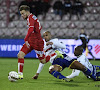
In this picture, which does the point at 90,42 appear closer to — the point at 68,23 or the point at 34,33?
the point at 68,23

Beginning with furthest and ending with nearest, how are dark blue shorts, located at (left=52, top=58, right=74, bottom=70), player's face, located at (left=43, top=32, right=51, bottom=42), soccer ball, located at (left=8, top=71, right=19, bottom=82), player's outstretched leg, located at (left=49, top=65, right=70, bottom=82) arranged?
player's face, located at (left=43, top=32, right=51, bottom=42) → dark blue shorts, located at (left=52, top=58, right=74, bottom=70) → soccer ball, located at (left=8, top=71, right=19, bottom=82) → player's outstretched leg, located at (left=49, top=65, right=70, bottom=82)

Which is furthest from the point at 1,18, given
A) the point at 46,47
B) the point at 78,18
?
the point at 46,47

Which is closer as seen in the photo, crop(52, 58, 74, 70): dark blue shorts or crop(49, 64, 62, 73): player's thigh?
crop(49, 64, 62, 73): player's thigh

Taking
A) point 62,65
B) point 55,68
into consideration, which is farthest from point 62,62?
point 55,68

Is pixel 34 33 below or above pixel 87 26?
above

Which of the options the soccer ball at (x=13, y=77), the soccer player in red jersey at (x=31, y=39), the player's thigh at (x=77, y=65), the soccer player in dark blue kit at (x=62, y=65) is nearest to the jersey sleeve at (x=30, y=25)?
the soccer player in red jersey at (x=31, y=39)

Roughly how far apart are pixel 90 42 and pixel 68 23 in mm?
3101

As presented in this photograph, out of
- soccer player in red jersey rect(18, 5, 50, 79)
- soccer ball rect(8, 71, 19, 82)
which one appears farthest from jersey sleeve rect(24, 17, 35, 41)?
soccer ball rect(8, 71, 19, 82)

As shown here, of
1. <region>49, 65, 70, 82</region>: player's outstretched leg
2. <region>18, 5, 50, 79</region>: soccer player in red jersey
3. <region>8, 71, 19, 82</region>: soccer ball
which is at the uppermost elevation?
<region>18, 5, 50, 79</region>: soccer player in red jersey

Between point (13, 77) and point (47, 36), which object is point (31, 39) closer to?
point (47, 36)

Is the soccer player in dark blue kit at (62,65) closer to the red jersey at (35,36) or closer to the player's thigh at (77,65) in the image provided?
the player's thigh at (77,65)

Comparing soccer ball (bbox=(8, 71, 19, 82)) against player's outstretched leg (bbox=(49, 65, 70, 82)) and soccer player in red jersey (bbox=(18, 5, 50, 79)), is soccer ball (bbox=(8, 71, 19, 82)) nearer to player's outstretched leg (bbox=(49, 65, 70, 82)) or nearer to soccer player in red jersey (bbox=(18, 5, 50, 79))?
soccer player in red jersey (bbox=(18, 5, 50, 79))

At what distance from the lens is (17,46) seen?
1289 centimetres

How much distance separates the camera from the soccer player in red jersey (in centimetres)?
526
